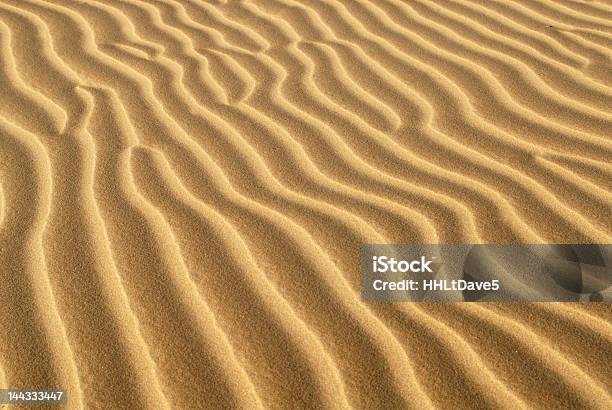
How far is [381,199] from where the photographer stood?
114 inches

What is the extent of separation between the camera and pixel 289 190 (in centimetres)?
297

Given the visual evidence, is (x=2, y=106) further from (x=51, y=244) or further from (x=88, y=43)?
(x=51, y=244)
